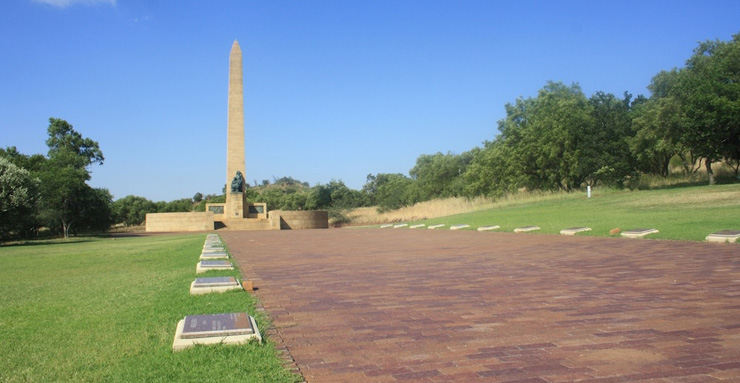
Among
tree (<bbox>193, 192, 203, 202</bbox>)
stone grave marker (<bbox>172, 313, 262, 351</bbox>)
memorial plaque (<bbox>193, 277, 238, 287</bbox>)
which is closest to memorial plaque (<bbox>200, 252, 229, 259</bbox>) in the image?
memorial plaque (<bbox>193, 277, 238, 287</bbox>)

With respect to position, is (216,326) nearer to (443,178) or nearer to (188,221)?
(188,221)

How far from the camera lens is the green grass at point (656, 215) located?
1349 centimetres

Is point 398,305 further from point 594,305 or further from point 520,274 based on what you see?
point 520,274

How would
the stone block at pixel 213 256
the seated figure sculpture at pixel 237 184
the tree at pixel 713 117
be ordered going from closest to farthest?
the stone block at pixel 213 256, the tree at pixel 713 117, the seated figure sculpture at pixel 237 184

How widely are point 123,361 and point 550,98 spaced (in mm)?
59837

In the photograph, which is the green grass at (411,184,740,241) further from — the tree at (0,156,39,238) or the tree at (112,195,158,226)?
the tree at (112,195,158,226)

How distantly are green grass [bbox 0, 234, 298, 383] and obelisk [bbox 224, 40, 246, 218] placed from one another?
29.8 metres

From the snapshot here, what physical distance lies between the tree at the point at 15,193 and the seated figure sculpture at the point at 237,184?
12.6 metres

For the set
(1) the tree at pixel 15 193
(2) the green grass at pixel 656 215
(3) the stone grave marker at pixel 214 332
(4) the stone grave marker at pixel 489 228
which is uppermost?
(1) the tree at pixel 15 193

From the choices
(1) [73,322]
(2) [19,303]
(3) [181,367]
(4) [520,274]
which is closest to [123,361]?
(3) [181,367]

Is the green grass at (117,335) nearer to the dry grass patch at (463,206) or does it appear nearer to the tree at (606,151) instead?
the dry grass patch at (463,206)

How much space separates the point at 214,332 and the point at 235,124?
1435 inches

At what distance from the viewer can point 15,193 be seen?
26.3m

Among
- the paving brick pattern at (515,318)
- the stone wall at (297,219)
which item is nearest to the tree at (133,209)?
the stone wall at (297,219)
